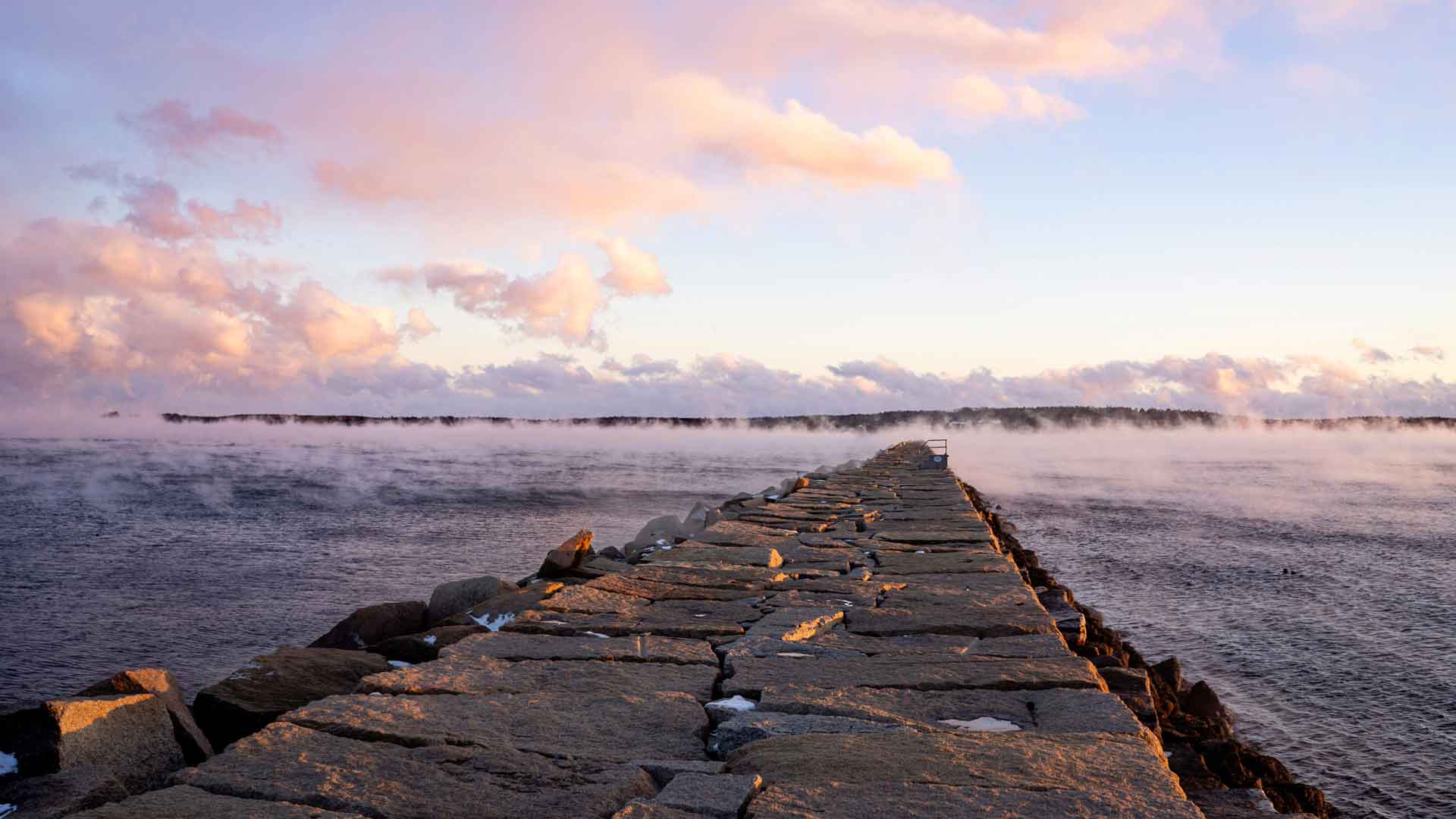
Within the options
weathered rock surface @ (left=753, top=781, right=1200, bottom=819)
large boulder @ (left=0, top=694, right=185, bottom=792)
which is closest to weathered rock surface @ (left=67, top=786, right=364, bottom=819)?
large boulder @ (left=0, top=694, right=185, bottom=792)

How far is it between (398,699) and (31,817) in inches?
38.9

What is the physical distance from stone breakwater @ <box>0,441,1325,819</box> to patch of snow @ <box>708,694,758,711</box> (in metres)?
0.02

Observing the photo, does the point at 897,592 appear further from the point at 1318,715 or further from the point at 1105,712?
the point at 1318,715

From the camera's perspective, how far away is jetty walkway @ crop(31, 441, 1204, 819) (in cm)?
238

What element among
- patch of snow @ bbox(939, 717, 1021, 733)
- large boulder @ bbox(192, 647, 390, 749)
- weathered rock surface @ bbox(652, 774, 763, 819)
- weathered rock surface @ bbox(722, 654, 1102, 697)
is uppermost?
→ weathered rock surface @ bbox(652, 774, 763, 819)

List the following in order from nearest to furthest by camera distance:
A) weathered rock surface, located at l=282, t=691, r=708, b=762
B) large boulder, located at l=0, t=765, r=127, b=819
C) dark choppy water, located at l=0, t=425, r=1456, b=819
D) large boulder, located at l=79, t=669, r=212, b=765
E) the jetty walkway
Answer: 1. the jetty walkway
2. large boulder, located at l=0, t=765, r=127, b=819
3. weathered rock surface, located at l=282, t=691, r=708, b=762
4. large boulder, located at l=79, t=669, r=212, b=765
5. dark choppy water, located at l=0, t=425, r=1456, b=819

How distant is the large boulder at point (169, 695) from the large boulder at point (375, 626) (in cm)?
349

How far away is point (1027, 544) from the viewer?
15.9m

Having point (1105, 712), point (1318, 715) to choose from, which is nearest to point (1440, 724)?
point (1318, 715)

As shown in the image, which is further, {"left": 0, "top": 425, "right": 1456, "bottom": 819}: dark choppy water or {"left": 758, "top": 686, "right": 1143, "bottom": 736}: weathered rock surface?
{"left": 0, "top": 425, "right": 1456, "bottom": 819}: dark choppy water

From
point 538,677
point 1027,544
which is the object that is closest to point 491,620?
point 538,677

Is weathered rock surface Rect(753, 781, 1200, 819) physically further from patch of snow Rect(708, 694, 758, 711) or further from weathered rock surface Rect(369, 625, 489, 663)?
weathered rock surface Rect(369, 625, 489, 663)

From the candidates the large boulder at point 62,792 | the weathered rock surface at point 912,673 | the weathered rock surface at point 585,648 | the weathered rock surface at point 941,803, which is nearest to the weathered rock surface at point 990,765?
the weathered rock surface at point 941,803

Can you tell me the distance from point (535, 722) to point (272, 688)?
165 cm
